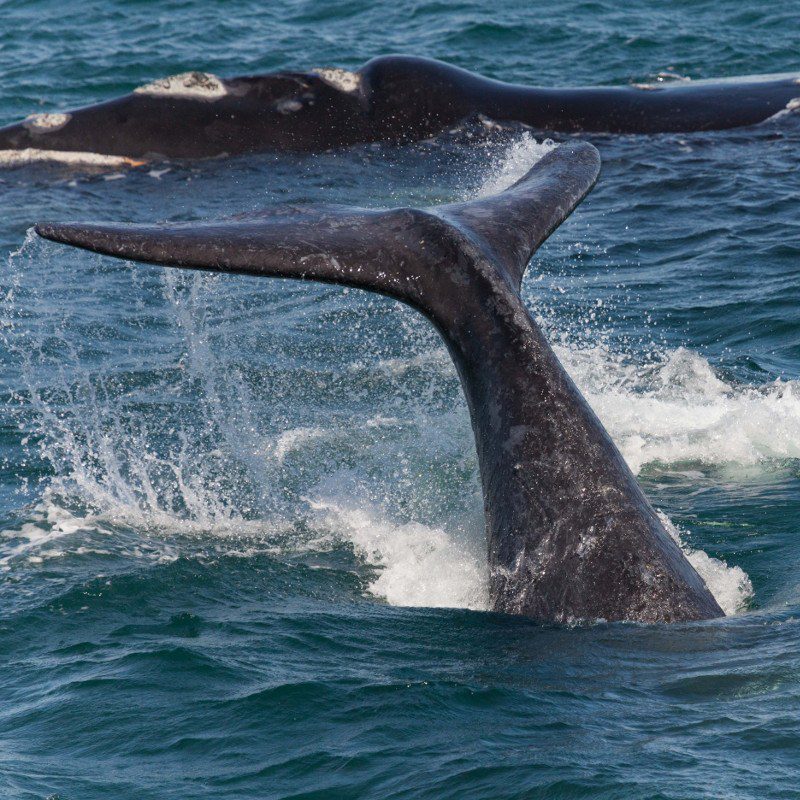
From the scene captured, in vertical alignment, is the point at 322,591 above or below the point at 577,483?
below

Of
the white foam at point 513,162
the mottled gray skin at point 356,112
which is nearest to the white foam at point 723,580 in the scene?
the white foam at point 513,162

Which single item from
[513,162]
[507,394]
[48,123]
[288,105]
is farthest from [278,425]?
[48,123]

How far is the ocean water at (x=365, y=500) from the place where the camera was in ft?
17.4

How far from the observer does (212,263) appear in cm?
634

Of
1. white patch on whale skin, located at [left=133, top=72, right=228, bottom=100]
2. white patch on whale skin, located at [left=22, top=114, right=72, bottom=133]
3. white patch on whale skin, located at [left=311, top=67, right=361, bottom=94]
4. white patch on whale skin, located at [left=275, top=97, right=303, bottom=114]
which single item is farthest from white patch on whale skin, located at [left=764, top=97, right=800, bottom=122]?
white patch on whale skin, located at [left=22, top=114, right=72, bottom=133]

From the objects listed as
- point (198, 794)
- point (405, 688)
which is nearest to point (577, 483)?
point (405, 688)

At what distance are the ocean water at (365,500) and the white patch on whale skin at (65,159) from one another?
231mm

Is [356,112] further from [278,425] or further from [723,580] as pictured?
[723,580]

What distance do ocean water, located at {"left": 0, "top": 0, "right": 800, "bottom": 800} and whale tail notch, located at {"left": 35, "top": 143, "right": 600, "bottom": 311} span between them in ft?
4.02

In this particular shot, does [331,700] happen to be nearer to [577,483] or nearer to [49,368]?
[577,483]

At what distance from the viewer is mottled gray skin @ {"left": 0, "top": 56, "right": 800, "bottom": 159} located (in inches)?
589

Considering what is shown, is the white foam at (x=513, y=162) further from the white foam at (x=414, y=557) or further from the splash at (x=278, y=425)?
the white foam at (x=414, y=557)

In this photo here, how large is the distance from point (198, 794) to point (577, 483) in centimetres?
219

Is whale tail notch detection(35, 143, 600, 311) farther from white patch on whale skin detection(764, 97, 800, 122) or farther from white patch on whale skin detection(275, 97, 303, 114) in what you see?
white patch on whale skin detection(764, 97, 800, 122)
